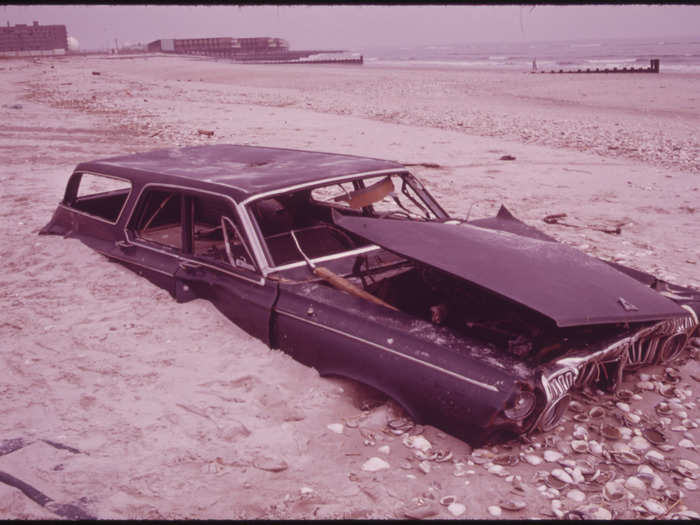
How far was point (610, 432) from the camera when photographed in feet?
9.99

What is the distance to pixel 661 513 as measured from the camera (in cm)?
250


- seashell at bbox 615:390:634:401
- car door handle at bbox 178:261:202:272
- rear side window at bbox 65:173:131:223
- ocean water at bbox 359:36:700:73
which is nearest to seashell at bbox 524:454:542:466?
seashell at bbox 615:390:634:401

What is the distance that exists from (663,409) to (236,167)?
321 cm

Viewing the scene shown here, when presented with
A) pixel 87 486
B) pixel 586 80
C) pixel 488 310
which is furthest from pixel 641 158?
pixel 586 80

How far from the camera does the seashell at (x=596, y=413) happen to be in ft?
10.4

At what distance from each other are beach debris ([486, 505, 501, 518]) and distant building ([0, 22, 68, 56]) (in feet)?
330

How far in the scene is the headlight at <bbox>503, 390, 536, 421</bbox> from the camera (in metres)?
2.65

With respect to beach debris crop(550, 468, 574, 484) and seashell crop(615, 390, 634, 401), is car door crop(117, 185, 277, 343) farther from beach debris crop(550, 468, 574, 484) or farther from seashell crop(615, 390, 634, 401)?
seashell crop(615, 390, 634, 401)

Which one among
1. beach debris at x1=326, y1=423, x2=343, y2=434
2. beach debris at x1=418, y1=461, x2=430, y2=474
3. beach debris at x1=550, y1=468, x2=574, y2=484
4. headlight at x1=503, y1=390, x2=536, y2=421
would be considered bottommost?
beach debris at x1=550, y1=468, x2=574, y2=484

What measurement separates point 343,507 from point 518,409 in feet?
2.93

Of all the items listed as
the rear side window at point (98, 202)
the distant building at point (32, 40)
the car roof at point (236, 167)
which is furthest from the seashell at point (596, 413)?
the distant building at point (32, 40)

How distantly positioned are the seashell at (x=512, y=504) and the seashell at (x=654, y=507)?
20.6 inches

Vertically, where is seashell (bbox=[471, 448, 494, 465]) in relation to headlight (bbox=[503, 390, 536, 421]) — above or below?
below

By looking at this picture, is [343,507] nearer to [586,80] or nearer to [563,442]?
[563,442]
